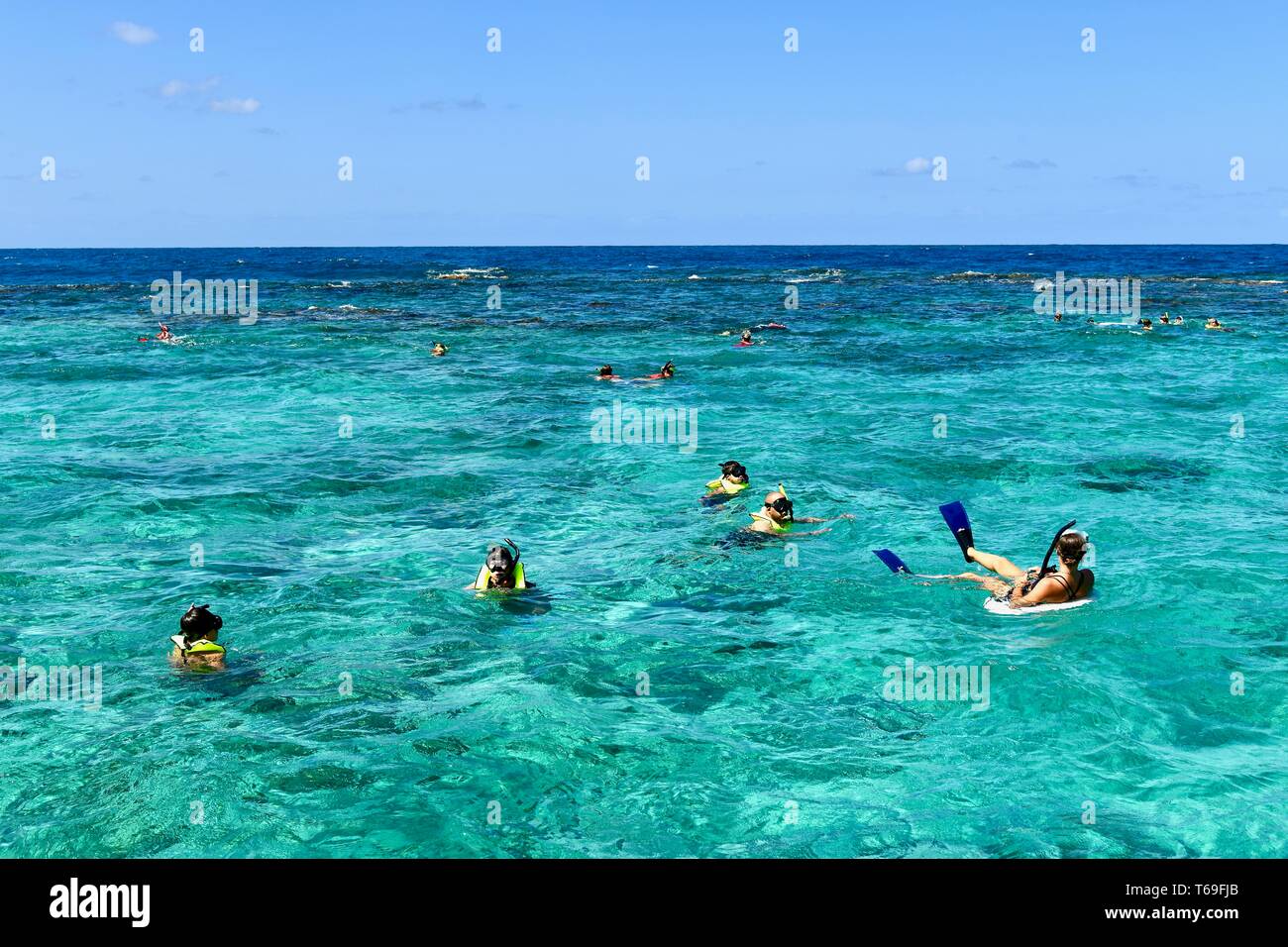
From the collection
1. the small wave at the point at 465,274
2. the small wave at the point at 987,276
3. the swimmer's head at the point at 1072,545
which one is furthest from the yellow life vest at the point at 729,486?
the small wave at the point at 465,274

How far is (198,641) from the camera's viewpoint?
10.7m

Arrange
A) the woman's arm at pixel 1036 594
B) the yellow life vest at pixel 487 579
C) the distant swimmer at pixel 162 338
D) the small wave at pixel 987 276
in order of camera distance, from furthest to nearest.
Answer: the small wave at pixel 987 276 < the distant swimmer at pixel 162 338 < the yellow life vest at pixel 487 579 < the woman's arm at pixel 1036 594

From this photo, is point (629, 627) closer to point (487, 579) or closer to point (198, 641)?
point (487, 579)

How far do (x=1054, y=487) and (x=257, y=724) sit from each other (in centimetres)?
1510

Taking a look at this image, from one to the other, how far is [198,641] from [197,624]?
30 cm

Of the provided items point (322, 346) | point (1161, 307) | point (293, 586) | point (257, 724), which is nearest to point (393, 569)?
point (293, 586)

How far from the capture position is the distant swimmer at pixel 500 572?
12.8 m

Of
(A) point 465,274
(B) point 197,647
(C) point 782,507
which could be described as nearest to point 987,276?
(A) point 465,274

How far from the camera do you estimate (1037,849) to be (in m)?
7.68

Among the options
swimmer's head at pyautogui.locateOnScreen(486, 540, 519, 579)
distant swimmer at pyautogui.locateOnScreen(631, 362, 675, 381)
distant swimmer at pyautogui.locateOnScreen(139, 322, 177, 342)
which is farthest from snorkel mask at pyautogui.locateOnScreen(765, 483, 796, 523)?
distant swimmer at pyautogui.locateOnScreen(139, 322, 177, 342)

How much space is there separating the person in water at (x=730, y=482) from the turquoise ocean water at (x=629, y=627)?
0.60 meters

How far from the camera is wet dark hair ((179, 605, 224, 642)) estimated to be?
1052 centimetres

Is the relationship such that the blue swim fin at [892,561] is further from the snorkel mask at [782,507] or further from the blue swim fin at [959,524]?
the snorkel mask at [782,507]
